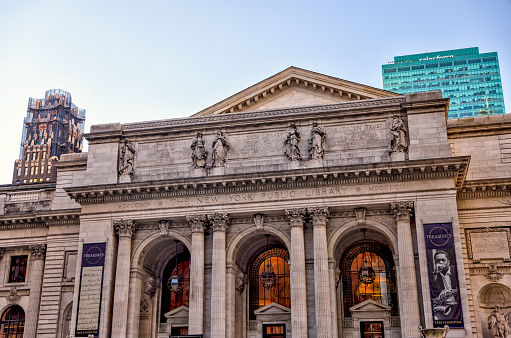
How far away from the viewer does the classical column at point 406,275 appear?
34.4m

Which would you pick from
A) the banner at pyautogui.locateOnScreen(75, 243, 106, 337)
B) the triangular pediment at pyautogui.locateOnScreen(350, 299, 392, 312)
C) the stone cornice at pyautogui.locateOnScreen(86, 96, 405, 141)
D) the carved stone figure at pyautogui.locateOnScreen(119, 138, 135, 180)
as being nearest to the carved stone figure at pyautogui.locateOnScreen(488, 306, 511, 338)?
the triangular pediment at pyautogui.locateOnScreen(350, 299, 392, 312)

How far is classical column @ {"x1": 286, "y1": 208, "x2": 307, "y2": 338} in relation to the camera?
3588 centimetres

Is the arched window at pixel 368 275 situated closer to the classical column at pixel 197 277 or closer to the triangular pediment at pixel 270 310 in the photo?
the triangular pediment at pixel 270 310

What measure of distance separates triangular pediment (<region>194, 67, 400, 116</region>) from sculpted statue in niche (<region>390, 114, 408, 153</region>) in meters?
4.49

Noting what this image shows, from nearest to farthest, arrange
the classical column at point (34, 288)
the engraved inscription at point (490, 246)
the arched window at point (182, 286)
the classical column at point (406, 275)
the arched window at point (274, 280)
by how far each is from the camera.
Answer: the classical column at point (406, 275) < the engraved inscription at point (490, 246) < the arched window at point (274, 280) < the arched window at point (182, 286) < the classical column at point (34, 288)

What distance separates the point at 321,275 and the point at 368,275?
12.5ft

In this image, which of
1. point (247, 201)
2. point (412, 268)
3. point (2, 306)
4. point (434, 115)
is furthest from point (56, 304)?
point (434, 115)

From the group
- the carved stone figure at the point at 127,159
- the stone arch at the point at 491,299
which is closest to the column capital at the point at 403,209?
the stone arch at the point at 491,299

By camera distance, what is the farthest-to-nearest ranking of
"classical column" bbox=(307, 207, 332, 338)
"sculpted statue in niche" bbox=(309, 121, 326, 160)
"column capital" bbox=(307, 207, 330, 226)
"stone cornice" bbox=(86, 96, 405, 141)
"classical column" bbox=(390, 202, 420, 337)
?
"stone cornice" bbox=(86, 96, 405, 141) → "sculpted statue in niche" bbox=(309, 121, 326, 160) → "column capital" bbox=(307, 207, 330, 226) → "classical column" bbox=(307, 207, 332, 338) → "classical column" bbox=(390, 202, 420, 337)

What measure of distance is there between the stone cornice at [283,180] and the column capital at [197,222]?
5.34 feet

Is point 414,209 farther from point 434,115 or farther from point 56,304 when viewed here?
point 56,304

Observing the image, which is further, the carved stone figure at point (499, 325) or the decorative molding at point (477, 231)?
the decorative molding at point (477, 231)

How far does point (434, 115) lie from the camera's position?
38125 mm

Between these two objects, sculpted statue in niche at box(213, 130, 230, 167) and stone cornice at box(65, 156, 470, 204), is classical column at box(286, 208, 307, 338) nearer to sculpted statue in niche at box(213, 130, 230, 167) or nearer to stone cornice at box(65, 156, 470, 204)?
stone cornice at box(65, 156, 470, 204)
